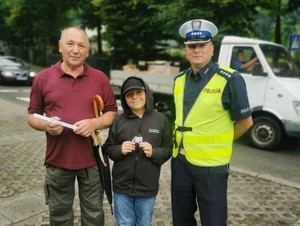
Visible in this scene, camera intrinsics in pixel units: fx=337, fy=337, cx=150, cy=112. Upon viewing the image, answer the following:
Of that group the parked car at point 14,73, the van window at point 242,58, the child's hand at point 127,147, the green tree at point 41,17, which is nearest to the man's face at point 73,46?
the child's hand at point 127,147

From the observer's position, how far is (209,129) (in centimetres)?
252

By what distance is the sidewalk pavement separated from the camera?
391 centimetres

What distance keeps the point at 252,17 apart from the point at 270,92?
712 centimetres

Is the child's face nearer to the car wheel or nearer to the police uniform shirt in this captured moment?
the police uniform shirt

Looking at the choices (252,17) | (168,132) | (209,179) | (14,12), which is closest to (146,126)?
(168,132)

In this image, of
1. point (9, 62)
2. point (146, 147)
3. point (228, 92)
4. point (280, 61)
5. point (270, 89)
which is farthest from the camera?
point (9, 62)

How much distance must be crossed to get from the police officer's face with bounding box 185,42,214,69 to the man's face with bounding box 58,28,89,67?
829 millimetres

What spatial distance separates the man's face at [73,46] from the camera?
2611 millimetres

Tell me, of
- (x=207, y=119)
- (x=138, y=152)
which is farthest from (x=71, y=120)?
(x=207, y=119)

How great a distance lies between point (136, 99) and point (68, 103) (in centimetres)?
53

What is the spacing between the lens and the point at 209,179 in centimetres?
257

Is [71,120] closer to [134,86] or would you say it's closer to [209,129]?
[134,86]

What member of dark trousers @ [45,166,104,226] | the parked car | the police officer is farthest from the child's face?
the parked car

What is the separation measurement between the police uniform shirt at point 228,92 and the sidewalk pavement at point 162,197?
72.2 inches
